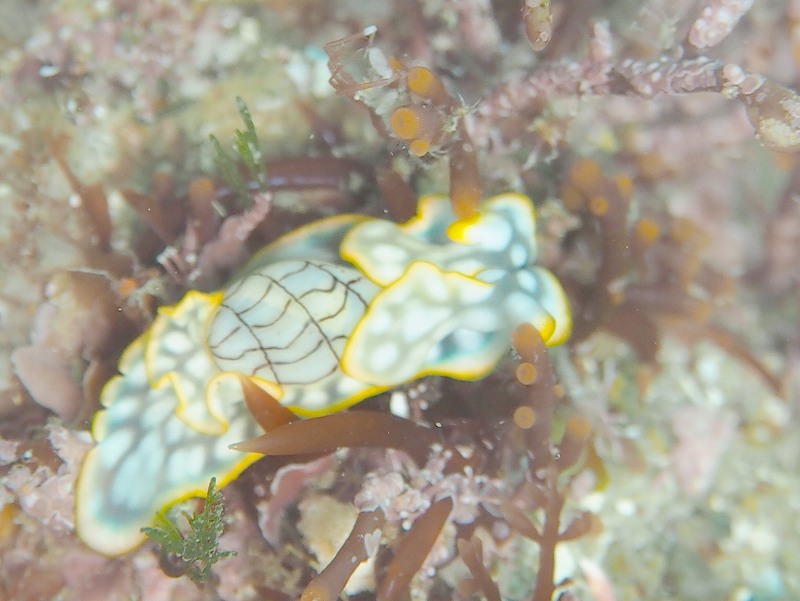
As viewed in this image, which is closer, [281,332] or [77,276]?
[281,332]

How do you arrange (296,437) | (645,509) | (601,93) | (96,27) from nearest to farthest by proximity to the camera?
(296,437) → (601,93) → (645,509) → (96,27)

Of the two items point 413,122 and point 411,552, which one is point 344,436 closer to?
point 411,552

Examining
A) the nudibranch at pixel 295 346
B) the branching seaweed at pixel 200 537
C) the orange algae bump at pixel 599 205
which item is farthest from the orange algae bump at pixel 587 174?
the branching seaweed at pixel 200 537

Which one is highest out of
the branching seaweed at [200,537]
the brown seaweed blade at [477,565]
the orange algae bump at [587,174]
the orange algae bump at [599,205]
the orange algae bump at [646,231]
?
the orange algae bump at [587,174]

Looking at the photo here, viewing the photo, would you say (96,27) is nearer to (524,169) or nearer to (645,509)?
(524,169)

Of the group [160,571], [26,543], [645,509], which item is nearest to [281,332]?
[160,571]

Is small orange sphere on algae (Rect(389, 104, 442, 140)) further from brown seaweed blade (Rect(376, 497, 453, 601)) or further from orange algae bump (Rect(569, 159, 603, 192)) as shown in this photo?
brown seaweed blade (Rect(376, 497, 453, 601))

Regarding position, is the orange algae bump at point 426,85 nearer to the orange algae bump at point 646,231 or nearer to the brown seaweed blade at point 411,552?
the orange algae bump at point 646,231

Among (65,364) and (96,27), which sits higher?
(96,27)
